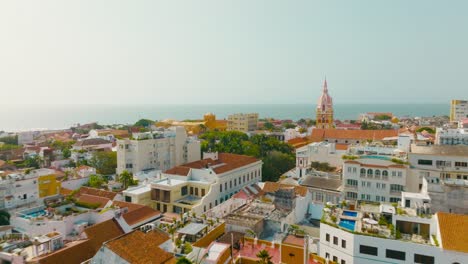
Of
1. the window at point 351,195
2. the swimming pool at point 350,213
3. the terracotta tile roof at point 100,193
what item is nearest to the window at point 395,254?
the swimming pool at point 350,213

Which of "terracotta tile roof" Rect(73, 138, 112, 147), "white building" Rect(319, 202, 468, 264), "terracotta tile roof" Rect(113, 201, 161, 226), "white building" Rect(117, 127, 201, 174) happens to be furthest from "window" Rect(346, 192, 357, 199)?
"terracotta tile roof" Rect(73, 138, 112, 147)

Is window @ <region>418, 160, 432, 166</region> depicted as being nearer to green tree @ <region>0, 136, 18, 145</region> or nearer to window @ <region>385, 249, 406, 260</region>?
window @ <region>385, 249, 406, 260</region>

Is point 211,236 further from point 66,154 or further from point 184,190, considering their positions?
point 66,154

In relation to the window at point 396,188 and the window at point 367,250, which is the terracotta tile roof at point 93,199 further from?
the window at point 396,188

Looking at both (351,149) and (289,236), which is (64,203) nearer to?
(289,236)

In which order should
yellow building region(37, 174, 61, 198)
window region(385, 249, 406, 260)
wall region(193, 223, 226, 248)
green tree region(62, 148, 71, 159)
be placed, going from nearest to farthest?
wall region(193, 223, 226, 248) → window region(385, 249, 406, 260) → yellow building region(37, 174, 61, 198) → green tree region(62, 148, 71, 159)

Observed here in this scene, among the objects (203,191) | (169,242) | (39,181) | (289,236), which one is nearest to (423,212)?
(289,236)
